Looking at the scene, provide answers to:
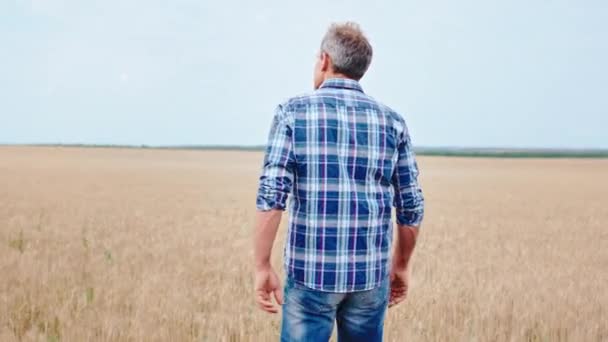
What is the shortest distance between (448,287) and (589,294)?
1.64 m

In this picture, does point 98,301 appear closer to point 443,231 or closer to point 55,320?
point 55,320

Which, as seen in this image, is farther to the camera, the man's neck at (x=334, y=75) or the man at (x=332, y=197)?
the man's neck at (x=334, y=75)

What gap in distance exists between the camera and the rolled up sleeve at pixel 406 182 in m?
2.64

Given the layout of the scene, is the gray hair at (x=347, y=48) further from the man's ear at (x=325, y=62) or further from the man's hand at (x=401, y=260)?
the man's hand at (x=401, y=260)

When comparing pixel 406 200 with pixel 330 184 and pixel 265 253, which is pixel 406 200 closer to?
pixel 330 184

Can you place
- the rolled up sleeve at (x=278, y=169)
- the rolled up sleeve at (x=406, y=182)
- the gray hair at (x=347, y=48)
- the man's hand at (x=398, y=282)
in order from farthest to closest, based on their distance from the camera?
the man's hand at (x=398, y=282)
the rolled up sleeve at (x=406, y=182)
the gray hair at (x=347, y=48)
the rolled up sleeve at (x=278, y=169)

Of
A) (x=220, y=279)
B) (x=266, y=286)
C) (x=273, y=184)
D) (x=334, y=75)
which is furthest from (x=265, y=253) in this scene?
(x=220, y=279)

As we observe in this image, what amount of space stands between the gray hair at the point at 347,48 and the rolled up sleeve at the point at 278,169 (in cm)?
35

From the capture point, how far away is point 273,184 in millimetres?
2350

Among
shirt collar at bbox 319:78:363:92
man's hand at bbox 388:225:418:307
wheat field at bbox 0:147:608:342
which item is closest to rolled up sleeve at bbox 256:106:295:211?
shirt collar at bbox 319:78:363:92

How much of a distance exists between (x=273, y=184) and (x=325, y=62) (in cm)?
62

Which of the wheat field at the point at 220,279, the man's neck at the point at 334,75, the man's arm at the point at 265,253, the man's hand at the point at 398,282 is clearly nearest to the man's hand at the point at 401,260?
the man's hand at the point at 398,282

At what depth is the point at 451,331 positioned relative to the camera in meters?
4.70

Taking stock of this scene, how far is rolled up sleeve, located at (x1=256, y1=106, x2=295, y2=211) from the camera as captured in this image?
236cm
